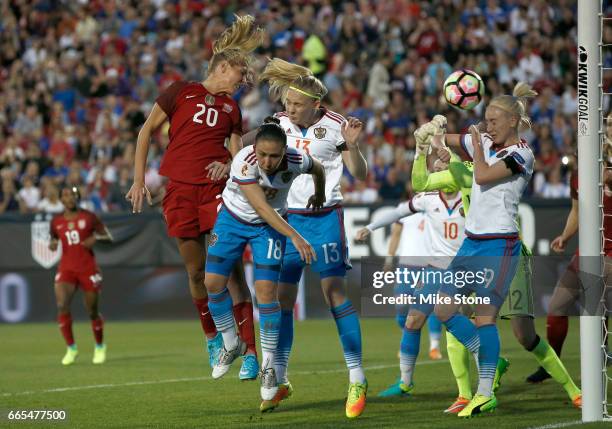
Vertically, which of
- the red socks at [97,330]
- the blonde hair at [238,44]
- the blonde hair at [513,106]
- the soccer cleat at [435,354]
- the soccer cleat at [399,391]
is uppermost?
the blonde hair at [238,44]

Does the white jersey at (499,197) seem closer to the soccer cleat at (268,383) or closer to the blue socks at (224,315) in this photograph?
the soccer cleat at (268,383)

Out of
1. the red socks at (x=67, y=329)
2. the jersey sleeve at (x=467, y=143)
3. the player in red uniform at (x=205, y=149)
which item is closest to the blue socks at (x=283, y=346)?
the player in red uniform at (x=205, y=149)

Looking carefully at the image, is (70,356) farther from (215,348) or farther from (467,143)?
(467,143)

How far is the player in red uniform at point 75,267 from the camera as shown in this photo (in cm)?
1527

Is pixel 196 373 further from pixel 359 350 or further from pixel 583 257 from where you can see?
pixel 583 257

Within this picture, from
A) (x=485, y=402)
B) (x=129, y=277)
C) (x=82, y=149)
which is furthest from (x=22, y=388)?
(x=82, y=149)

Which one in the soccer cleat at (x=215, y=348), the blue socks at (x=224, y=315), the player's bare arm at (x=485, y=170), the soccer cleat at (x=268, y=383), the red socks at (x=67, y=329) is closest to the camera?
the player's bare arm at (x=485, y=170)

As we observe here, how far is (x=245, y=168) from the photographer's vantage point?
908 centimetres

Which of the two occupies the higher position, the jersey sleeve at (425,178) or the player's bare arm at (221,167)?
the player's bare arm at (221,167)

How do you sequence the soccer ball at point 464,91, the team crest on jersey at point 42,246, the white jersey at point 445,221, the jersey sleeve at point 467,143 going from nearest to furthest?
1. the jersey sleeve at point 467,143
2. the soccer ball at point 464,91
3. the white jersey at point 445,221
4. the team crest on jersey at point 42,246

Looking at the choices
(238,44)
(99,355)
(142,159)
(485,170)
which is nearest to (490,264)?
(485,170)

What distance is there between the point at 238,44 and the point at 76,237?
667 cm

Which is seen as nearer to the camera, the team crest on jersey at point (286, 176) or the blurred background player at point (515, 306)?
the team crest on jersey at point (286, 176)

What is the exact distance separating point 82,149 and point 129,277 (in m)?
4.32
